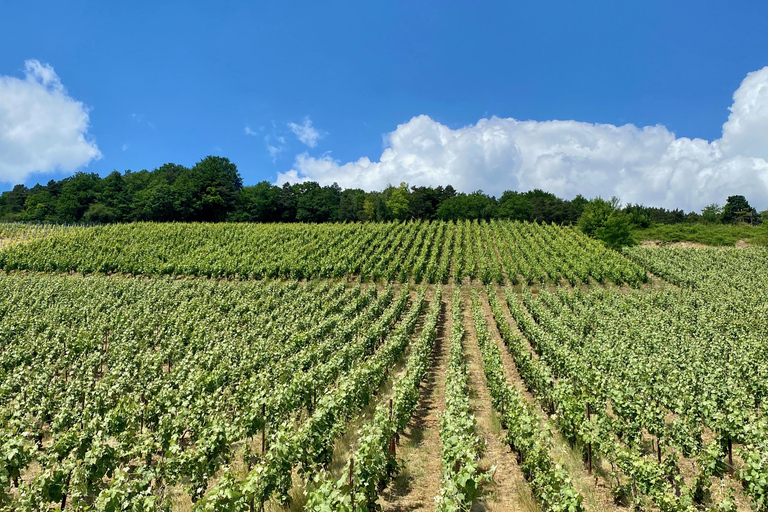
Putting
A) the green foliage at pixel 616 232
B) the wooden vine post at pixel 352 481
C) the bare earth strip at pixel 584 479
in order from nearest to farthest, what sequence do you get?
1. the wooden vine post at pixel 352 481
2. the bare earth strip at pixel 584 479
3. the green foliage at pixel 616 232

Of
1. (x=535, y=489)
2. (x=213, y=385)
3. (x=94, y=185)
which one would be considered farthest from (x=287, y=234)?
(x=94, y=185)

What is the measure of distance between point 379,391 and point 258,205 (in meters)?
74.9

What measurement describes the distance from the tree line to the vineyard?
1555 inches

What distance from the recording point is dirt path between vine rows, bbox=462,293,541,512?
314 inches

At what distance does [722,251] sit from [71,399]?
6235 centimetres

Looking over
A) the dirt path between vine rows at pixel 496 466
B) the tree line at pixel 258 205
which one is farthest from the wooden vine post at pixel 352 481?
the tree line at pixel 258 205

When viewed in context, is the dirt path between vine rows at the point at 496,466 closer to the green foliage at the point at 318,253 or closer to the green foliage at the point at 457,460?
the green foliage at the point at 457,460

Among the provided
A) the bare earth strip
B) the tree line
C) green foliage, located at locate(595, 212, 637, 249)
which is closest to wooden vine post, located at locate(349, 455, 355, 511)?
the bare earth strip

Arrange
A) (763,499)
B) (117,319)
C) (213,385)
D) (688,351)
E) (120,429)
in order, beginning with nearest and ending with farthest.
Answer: (763,499) < (120,429) < (213,385) < (688,351) < (117,319)

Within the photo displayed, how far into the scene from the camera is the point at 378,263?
4000 centimetres

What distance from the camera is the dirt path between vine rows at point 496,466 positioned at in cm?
797

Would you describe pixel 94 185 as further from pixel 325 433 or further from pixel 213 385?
pixel 325 433

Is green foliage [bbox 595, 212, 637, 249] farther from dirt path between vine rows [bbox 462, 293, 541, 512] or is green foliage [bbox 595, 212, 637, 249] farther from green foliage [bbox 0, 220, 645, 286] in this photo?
dirt path between vine rows [bbox 462, 293, 541, 512]

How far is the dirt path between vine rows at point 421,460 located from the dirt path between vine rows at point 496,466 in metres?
1.08
